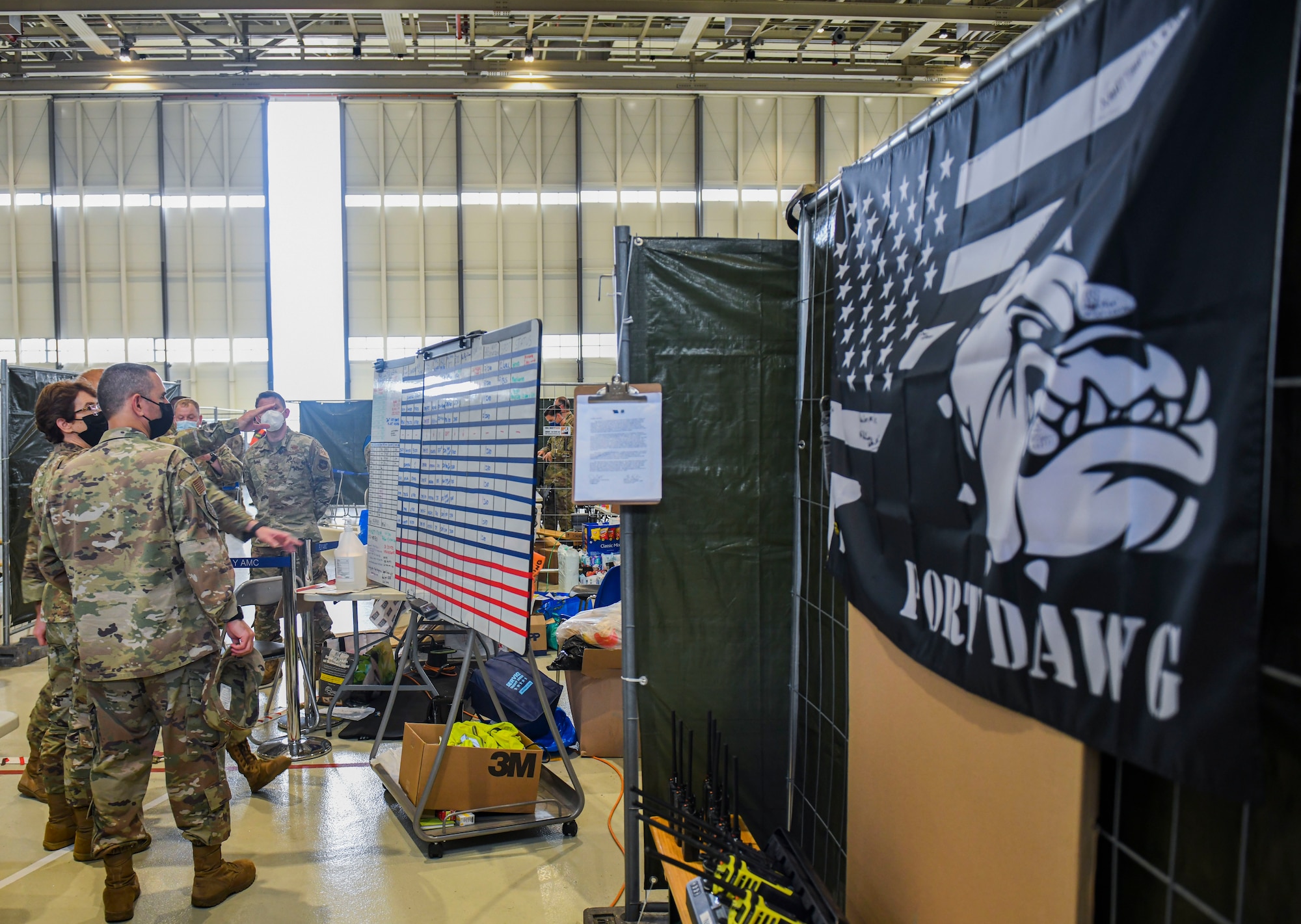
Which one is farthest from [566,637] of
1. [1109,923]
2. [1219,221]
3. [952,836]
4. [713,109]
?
[713,109]

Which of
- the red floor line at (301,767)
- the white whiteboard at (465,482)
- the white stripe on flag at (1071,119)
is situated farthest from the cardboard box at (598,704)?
the white stripe on flag at (1071,119)

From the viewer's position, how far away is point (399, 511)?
146 inches

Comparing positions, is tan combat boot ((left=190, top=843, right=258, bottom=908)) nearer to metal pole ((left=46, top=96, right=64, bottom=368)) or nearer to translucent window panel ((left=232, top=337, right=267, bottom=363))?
translucent window panel ((left=232, top=337, right=267, bottom=363))

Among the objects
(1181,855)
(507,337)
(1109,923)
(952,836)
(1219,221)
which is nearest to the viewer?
(1219,221)

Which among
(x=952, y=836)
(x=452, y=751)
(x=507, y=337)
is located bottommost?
(x=452, y=751)

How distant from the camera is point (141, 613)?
8.09 feet

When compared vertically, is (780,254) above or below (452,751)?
above

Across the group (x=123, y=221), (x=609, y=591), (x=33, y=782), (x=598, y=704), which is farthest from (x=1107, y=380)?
(x=123, y=221)

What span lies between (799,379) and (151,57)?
1382 cm

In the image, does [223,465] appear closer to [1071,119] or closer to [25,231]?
[1071,119]

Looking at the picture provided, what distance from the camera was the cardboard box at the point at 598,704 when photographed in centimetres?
380

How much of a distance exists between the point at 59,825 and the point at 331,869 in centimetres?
118

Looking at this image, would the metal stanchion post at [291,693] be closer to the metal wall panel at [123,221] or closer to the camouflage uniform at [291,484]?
the camouflage uniform at [291,484]

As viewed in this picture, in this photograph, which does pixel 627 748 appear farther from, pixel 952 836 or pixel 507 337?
pixel 507 337
